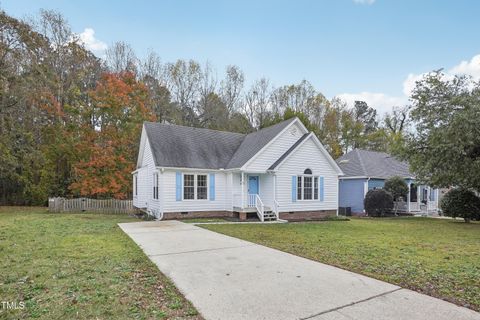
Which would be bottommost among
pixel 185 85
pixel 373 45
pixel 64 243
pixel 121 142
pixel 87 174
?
pixel 64 243

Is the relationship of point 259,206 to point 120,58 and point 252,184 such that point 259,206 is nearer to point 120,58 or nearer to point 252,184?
point 252,184

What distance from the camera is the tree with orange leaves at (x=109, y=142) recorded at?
69.9ft

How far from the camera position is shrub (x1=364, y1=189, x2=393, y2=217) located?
65.3 ft

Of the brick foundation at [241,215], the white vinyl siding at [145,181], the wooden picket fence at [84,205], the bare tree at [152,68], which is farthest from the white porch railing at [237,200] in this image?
the bare tree at [152,68]

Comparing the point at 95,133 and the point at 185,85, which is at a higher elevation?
the point at 185,85

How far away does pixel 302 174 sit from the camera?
56.5 ft

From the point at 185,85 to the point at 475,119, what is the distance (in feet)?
85.4

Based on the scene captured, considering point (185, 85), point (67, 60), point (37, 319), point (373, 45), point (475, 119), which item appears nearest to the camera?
point (37, 319)

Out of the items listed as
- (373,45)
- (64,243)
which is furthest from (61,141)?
(373,45)

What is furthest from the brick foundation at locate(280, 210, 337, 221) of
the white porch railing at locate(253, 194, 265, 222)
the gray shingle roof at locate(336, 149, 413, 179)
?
the gray shingle roof at locate(336, 149, 413, 179)

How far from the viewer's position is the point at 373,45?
53.9ft

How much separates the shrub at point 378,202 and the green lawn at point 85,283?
16.8 m

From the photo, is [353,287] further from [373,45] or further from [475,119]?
[373,45]

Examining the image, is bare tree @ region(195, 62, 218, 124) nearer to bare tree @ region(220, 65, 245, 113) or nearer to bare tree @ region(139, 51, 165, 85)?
bare tree @ region(220, 65, 245, 113)
